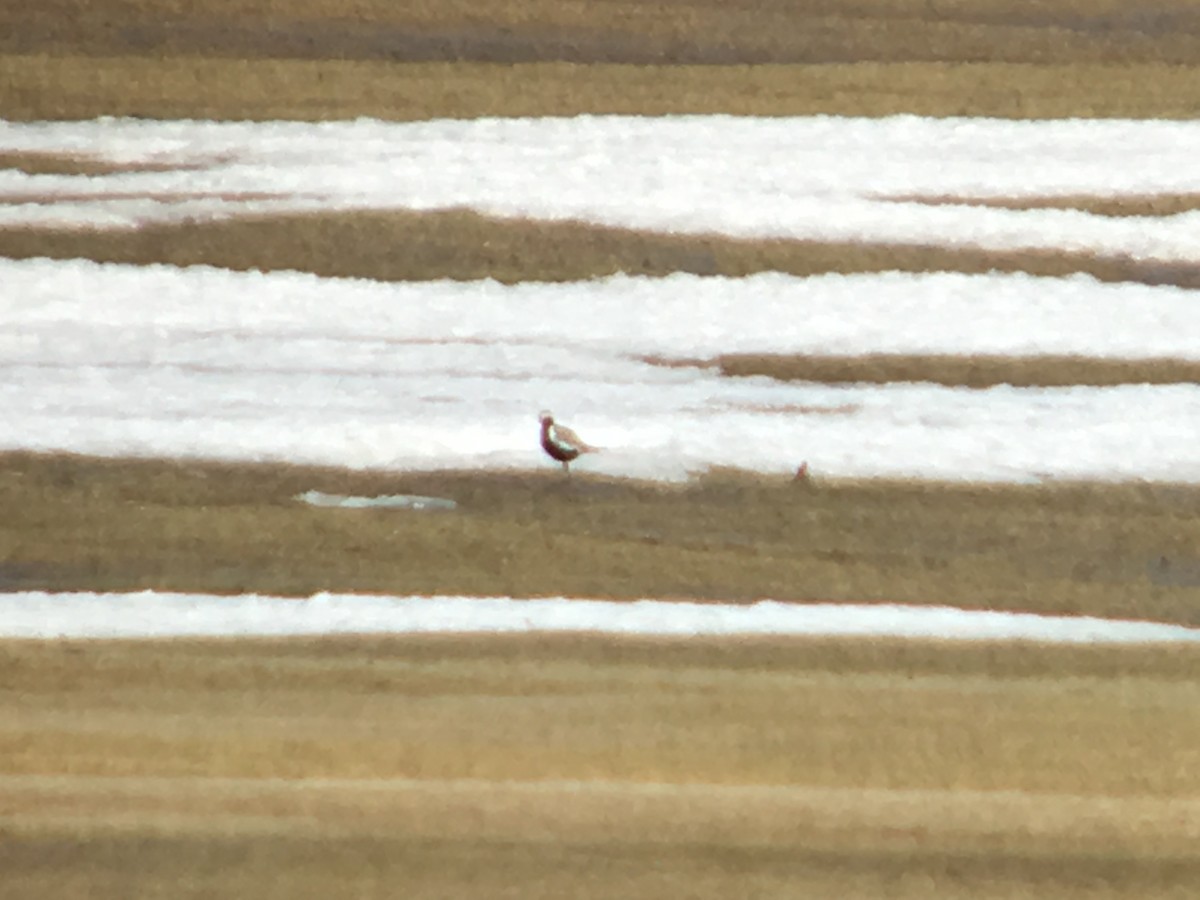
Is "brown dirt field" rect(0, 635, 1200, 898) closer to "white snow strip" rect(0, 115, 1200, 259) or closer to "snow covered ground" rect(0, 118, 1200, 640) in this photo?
"snow covered ground" rect(0, 118, 1200, 640)

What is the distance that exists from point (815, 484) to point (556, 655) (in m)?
0.10

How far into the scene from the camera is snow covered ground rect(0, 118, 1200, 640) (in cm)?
28

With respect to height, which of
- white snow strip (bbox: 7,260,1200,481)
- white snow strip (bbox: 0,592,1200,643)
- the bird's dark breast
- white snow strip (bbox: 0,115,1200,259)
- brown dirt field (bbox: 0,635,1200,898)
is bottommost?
brown dirt field (bbox: 0,635,1200,898)

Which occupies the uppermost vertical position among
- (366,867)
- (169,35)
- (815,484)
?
(169,35)

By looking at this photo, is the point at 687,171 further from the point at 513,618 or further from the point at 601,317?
the point at 513,618

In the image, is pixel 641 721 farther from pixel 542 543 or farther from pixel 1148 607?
pixel 1148 607

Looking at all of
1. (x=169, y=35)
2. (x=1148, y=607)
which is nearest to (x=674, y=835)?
(x=1148, y=607)

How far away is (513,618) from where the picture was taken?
0.92 feet

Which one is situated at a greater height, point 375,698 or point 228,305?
point 228,305

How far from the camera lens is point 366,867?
0.88ft

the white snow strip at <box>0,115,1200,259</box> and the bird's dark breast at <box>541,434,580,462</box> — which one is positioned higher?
the white snow strip at <box>0,115,1200,259</box>

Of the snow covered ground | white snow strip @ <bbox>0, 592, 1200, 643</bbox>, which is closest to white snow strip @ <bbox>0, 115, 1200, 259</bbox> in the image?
the snow covered ground

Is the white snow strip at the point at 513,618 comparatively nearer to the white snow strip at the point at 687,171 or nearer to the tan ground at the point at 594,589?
the tan ground at the point at 594,589

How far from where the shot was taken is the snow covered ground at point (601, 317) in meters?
0.28
